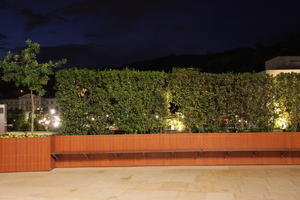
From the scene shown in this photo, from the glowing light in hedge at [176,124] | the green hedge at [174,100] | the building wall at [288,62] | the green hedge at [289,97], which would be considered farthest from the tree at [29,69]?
the building wall at [288,62]

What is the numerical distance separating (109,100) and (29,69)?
3.02 meters

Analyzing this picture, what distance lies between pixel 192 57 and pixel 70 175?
92.0 meters

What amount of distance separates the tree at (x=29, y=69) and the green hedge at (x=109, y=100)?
54cm

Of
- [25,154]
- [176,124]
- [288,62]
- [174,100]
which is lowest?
[25,154]

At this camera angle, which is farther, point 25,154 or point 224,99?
point 224,99

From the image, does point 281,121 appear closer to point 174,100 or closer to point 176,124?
point 176,124

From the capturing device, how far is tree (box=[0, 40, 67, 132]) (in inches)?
485

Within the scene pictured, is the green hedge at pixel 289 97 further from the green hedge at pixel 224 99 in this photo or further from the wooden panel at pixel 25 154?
the wooden panel at pixel 25 154

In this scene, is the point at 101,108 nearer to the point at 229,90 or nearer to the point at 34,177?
the point at 34,177

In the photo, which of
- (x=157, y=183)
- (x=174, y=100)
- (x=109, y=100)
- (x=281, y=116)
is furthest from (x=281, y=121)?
(x=109, y=100)

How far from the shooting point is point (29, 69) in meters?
12.5

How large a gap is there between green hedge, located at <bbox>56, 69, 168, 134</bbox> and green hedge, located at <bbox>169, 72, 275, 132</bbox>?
2.70ft

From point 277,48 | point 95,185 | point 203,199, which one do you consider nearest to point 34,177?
point 95,185

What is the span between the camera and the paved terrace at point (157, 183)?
27.5 ft
